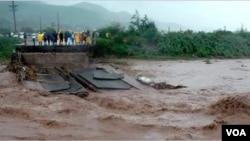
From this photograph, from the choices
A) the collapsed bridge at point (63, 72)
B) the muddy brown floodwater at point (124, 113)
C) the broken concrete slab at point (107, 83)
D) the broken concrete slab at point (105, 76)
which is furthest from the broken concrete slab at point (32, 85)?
the broken concrete slab at point (105, 76)

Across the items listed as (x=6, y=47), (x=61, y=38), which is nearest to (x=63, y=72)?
(x=61, y=38)

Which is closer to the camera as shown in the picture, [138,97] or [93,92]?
[138,97]

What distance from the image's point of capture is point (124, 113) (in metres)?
12.5

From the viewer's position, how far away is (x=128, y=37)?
3216 centimetres

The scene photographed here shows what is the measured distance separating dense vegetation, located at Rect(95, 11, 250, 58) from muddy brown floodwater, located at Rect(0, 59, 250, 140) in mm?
13327

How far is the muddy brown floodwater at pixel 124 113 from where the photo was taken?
1025cm

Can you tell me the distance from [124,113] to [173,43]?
67.8ft

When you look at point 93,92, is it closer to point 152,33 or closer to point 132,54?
point 132,54

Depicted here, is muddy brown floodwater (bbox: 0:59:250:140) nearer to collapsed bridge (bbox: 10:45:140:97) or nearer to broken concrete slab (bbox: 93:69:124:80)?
collapsed bridge (bbox: 10:45:140:97)

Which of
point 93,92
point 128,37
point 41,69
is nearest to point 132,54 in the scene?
point 128,37

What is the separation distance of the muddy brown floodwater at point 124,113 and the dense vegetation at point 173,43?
43.7ft

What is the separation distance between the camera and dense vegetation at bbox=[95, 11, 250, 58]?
101 feet

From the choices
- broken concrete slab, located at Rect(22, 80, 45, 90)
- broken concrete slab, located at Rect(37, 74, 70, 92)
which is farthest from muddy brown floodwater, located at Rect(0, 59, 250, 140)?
broken concrete slab, located at Rect(37, 74, 70, 92)

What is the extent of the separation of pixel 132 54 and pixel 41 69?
11.1 m
